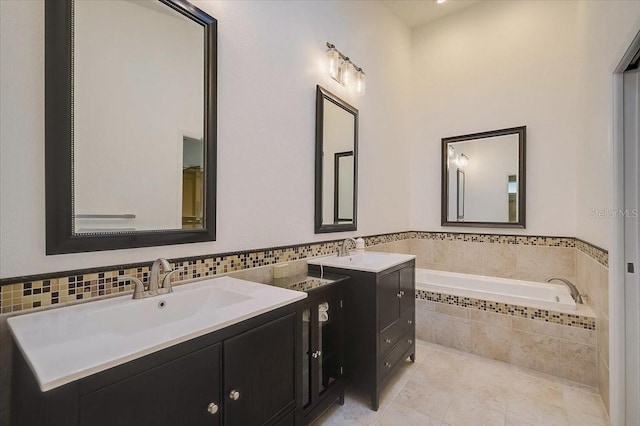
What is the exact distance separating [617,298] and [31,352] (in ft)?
8.41

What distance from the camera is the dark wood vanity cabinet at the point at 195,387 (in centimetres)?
69

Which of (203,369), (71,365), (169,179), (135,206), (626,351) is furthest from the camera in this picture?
(626,351)

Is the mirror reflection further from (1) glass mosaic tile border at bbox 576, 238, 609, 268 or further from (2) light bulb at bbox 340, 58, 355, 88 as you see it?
(1) glass mosaic tile border at bbox 576, 238, 609, 268

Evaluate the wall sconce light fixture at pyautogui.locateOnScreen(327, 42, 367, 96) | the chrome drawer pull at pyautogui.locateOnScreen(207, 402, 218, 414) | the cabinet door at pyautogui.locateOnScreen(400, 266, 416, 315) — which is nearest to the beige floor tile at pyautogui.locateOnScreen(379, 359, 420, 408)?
the cabinet door at pyautogui.locateOnScreen(400, 266, 416, 315)

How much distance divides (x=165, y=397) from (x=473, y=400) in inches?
77.7

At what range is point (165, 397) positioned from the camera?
83cm

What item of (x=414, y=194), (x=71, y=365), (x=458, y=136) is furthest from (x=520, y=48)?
(x=71, y=365)

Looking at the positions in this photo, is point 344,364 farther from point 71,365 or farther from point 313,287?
point 71,365

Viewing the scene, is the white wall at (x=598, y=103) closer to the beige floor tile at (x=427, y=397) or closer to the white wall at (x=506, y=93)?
the white wall at (x=506, y=93)

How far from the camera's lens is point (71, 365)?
679mm

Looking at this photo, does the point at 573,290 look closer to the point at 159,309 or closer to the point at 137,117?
the point at 159,309

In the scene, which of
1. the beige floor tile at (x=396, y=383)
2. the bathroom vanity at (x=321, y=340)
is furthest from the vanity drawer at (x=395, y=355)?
the bathroom vanity at (x=321, y=340)

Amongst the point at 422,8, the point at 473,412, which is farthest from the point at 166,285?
the point at 422,8

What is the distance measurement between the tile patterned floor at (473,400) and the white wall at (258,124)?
3.80 feet
